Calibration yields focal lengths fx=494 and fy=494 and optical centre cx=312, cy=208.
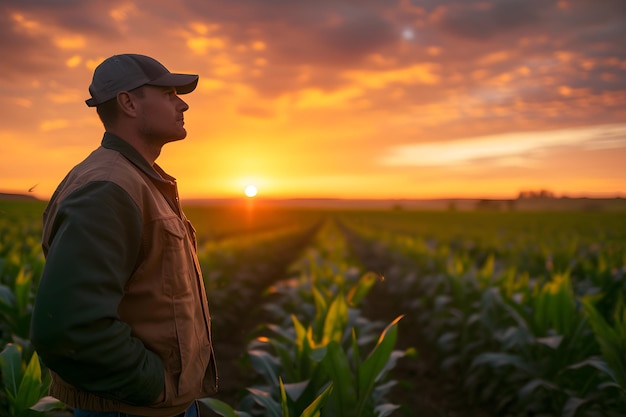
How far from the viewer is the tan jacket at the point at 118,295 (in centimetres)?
125

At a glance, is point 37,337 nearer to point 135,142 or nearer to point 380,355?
point 135,142

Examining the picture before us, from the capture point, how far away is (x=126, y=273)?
1.39m

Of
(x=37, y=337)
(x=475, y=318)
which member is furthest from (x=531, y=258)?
(x=37, y=337)

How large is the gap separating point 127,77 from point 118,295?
27.3 inches

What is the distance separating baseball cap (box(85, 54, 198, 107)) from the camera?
156cm

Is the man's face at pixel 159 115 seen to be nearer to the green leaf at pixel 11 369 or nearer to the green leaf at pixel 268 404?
the green leaf at pixel 268 404

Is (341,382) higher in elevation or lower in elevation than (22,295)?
lower

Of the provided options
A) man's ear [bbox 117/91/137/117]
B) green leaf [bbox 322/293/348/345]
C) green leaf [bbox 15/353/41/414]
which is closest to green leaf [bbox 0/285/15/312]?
green leaf [bbox 15/353/41/414]

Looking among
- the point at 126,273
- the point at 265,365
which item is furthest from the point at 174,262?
the point at 265,365

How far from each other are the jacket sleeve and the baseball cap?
0.36 meters

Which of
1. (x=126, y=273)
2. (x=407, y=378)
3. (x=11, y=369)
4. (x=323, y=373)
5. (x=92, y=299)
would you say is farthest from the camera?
(x=407, y=378)

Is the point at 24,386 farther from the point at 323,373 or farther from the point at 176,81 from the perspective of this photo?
the point at 176,81

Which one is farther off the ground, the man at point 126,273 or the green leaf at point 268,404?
the man at point 126,273

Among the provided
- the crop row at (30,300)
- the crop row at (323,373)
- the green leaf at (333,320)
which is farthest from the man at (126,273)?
the green leaf at (333,320)
